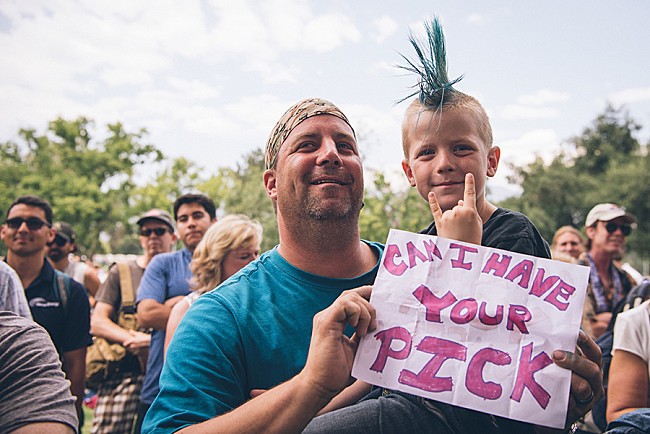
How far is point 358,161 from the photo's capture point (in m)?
2.30

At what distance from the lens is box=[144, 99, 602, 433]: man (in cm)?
161

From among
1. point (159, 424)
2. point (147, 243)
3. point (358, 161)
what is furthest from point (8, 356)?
point (147, 243)

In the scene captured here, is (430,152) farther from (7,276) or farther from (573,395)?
(7,276)

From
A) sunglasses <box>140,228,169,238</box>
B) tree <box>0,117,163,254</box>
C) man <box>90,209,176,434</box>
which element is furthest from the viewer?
tree <box>0,117,163,254</box>

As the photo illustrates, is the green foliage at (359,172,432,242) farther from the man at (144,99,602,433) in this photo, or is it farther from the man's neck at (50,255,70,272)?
the man at (144,99,602,433)

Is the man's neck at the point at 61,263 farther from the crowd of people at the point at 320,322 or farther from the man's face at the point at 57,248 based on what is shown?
the crowd of people at the point at 320,322

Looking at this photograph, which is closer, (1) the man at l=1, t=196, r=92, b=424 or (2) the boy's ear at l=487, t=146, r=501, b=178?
(2) the boy's ear at l=487, t=146, r=501, b=178

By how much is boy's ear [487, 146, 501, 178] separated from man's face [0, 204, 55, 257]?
3692 millimetres

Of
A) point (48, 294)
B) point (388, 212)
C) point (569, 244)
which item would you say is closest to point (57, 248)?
point (48, 294)

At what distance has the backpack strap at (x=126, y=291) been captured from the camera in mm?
4961

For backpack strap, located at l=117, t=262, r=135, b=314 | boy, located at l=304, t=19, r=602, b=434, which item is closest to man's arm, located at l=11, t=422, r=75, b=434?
boy, located at l=304, t=19, r=602, b=434

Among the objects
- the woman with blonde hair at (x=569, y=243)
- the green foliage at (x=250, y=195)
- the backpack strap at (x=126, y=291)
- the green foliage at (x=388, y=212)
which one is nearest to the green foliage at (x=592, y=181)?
the green foliage at (x=250, y=195)

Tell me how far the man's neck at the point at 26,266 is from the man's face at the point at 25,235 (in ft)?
0.11

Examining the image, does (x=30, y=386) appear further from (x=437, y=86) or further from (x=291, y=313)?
(x=437, y=86)
